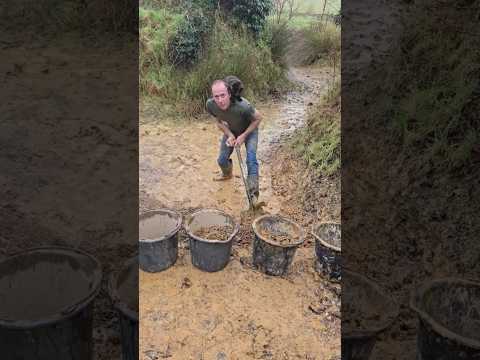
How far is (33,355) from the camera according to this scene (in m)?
1.23

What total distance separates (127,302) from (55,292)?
1.00ft

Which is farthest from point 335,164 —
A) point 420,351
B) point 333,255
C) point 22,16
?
point 22,16

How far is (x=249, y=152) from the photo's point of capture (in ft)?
6.24

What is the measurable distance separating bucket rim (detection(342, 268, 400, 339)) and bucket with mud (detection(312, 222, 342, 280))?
0.24 ft

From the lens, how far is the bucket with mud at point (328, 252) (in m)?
1.85

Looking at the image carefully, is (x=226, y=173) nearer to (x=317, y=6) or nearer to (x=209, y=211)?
(x=209, y=211)

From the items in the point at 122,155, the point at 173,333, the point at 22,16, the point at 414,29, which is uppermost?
the point at 414,29

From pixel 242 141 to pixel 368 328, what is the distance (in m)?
0.96

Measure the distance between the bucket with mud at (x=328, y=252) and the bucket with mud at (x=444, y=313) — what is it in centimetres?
47

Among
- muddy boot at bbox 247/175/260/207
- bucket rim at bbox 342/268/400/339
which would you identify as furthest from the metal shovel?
bucket rim at bbox 342/268/400/339

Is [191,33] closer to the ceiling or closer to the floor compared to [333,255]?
closer to the ceiling

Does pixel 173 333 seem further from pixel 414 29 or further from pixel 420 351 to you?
pixel 414 29

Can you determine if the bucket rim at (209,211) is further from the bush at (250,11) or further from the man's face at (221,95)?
the bush at (250,11)

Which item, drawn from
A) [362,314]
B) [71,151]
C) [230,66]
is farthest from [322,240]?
[71,151]
